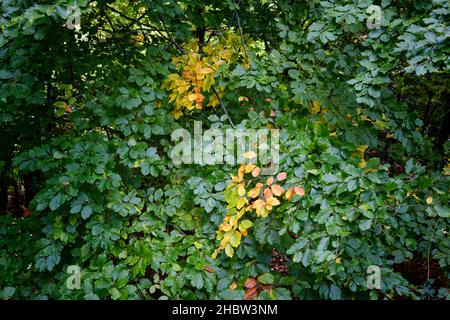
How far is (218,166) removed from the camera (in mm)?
2496

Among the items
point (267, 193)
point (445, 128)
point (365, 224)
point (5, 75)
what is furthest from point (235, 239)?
point (445, 128)

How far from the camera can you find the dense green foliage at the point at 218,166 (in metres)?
1.92

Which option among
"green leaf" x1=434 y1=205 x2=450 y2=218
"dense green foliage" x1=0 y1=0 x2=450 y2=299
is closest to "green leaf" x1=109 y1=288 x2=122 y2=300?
"dense green foliage" x1=0 y1=0 x2=450 y2=299

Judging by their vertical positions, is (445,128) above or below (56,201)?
above

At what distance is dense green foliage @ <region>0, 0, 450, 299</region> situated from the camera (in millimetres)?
1922

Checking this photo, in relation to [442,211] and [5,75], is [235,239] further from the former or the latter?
[5,75]

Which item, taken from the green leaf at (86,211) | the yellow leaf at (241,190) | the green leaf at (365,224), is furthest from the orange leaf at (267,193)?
the green leaf at (86,211)

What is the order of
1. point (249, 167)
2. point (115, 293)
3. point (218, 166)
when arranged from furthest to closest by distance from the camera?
point (218, 166)
point (115, 293)
point (249, 167)

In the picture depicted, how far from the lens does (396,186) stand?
187 cm

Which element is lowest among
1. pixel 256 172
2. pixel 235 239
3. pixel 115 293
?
pixel 115 293

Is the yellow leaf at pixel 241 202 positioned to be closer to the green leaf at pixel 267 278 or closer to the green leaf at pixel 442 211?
the green leaf at pixel 267 278

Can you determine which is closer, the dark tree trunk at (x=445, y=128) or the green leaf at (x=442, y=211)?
the green leaf at (x=442, y=211)

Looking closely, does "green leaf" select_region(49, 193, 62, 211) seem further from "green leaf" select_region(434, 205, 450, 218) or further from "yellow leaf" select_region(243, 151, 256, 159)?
"green leaf" select_region(434, 205, 450, 218)
